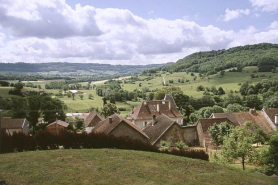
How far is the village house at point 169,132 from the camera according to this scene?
3481 cm

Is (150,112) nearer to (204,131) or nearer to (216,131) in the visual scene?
(204,131)

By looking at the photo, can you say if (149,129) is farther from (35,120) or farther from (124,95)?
(124,95)

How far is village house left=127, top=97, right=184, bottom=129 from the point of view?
2083 inches

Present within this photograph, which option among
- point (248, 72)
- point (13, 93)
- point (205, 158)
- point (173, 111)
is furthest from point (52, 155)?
point (248, 72)

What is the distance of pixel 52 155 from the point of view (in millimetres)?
17516

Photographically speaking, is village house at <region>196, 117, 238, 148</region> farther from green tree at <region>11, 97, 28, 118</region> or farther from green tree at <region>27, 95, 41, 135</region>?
green tree at <region>11, 97, 28, 118</region>

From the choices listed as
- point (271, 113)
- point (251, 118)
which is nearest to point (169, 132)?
point (251, 118)

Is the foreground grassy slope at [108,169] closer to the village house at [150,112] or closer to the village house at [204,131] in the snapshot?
the village house at [204,131]

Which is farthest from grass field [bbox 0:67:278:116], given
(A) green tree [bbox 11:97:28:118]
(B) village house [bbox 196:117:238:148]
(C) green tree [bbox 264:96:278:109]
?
(B) village house [bbox 196:117:238:148]

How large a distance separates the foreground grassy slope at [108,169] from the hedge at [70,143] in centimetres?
210

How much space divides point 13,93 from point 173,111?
67.5m

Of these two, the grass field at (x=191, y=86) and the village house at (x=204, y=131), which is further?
the grass field at (x=191, y=86)

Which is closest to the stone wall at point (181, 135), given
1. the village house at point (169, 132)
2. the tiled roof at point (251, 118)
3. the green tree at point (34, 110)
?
the village house at point (169, 132)

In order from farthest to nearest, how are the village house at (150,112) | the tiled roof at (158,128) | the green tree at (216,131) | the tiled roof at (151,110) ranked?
the tiled roof at (151,110) → the village house at (150,112) → the green tree at (216,131) → the tiled roof at (158,128)
